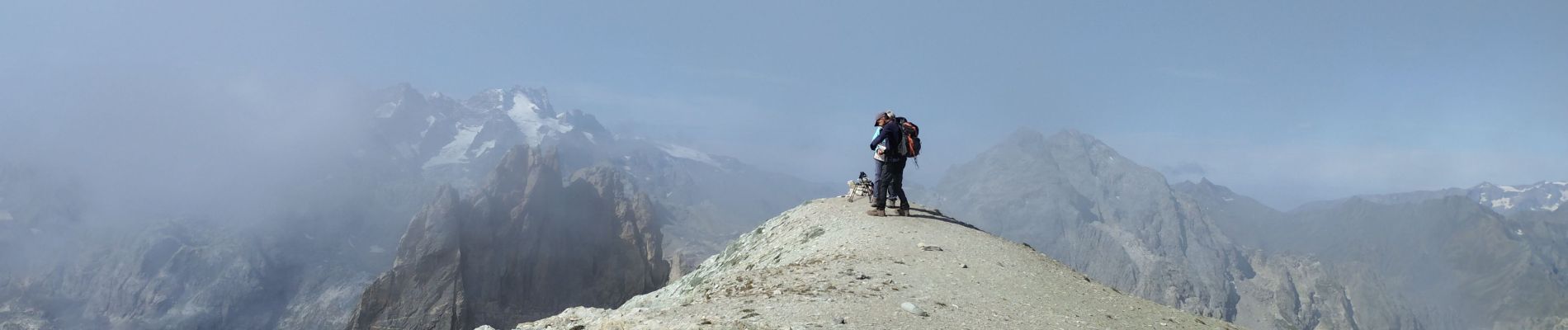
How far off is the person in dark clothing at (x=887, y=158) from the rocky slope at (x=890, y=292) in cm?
101

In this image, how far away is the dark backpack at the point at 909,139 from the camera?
25581 millimetres

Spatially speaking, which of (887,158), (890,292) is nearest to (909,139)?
(887,158)

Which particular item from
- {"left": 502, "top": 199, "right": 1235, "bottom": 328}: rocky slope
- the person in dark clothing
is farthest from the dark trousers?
{"left": 502, "top": 199, "right": 1235, "bottom": 328}: rocky slope

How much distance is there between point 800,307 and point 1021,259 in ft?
32.3

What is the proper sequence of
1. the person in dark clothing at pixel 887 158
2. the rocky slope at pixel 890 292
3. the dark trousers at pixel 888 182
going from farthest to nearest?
the dark trousers at pixel 888 182
the person in dark clothing at pixel 887 158
the rocky slope at pixel 890 292

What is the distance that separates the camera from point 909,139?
25.8 m

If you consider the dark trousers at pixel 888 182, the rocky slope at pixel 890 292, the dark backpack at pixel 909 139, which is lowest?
the rocky slope at pixel 890 292

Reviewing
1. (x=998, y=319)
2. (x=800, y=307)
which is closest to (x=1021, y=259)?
(x=998, y=319)

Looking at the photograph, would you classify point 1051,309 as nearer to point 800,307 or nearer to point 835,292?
point 835,292

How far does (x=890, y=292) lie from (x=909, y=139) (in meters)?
11.0

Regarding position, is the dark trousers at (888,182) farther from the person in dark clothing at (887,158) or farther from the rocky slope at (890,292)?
the rocky slope at (890,292)

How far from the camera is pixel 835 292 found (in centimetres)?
1504

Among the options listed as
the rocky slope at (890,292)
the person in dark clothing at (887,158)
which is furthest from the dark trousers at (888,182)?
the rocky slope at (890,292)

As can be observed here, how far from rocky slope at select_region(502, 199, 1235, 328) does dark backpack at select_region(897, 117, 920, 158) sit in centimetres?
226
